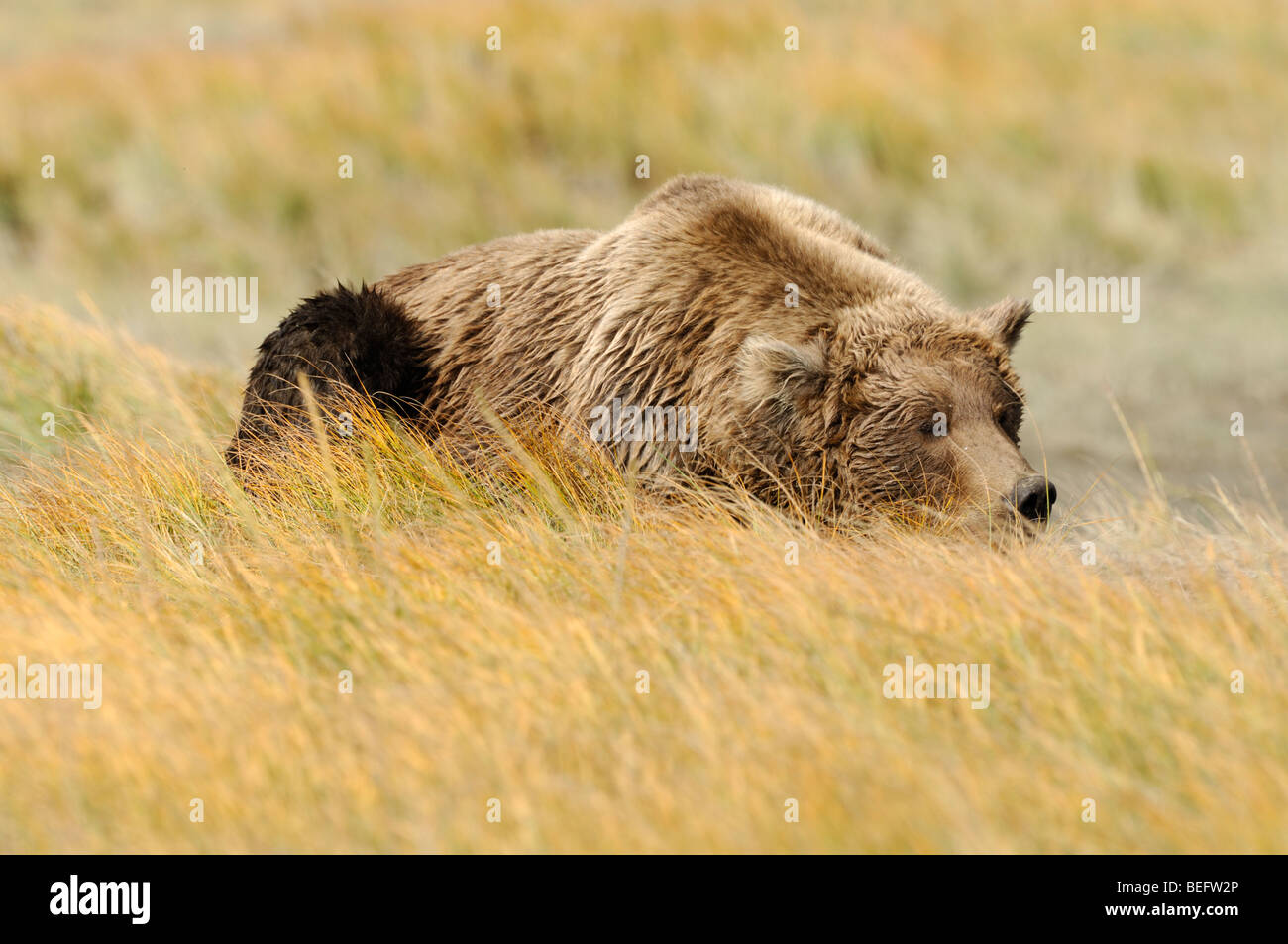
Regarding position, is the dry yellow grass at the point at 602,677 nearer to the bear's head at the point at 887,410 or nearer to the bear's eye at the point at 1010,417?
the bear's head at the point at 887,410

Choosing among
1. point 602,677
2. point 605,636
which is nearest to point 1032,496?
point 605,636

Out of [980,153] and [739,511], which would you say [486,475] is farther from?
[980,153]

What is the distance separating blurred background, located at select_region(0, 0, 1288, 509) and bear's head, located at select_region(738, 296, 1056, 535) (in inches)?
260

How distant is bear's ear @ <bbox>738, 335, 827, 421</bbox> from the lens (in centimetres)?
620

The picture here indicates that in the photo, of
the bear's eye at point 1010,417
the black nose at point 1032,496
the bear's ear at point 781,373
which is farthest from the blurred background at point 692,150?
the black nose at point 1032,496

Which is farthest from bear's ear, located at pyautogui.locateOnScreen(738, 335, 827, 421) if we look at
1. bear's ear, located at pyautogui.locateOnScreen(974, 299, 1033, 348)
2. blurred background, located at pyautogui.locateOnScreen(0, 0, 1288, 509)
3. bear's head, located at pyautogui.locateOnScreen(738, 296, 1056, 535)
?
blurred background, located at pyautogui.locateOnScreen(0, 0, 1288, 509)

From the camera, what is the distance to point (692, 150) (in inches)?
674

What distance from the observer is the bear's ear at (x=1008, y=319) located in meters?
6.85

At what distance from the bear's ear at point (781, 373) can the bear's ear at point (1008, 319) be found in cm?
96

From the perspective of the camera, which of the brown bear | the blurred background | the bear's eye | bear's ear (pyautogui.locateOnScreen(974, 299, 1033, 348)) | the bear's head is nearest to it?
the bear's head

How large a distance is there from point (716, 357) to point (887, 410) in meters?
0.83

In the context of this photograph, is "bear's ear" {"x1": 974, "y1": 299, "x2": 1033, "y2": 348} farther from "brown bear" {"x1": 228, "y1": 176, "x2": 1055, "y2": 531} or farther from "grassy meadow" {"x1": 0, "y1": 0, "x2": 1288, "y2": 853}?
"grassy meadow" {"x1": 0, "y1": 0, "x2": 1288, "y2": 853}

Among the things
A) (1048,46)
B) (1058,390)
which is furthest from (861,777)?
(1048,46)
